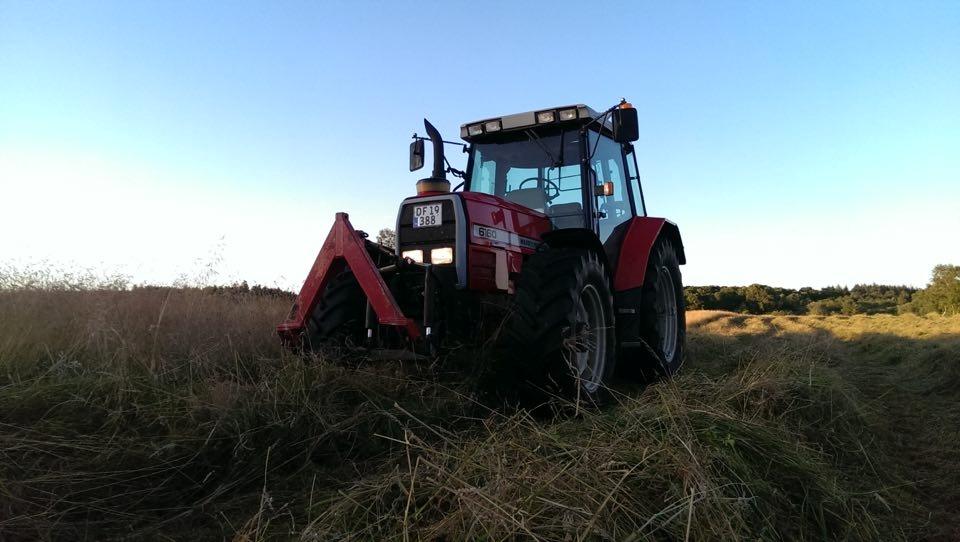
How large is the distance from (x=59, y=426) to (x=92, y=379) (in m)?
0.59

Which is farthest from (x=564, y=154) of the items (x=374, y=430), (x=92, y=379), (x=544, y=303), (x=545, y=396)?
(x=92, y=379)

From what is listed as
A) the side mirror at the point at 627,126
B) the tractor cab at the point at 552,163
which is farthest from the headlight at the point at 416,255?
the side mirror at the point at 627,126

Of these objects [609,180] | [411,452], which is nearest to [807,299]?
[609,180]

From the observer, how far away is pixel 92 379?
358 cm

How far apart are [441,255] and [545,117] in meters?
1.69

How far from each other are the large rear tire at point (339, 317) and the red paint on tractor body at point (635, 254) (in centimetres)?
208

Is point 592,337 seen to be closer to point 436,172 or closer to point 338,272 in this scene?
point 338,272

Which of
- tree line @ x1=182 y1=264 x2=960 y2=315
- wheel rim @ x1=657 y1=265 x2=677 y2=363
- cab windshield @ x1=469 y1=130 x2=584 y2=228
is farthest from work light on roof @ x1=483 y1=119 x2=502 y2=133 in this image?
tree line @ x1=182 y1=264 x2=960 y2=315

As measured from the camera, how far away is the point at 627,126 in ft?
15.2

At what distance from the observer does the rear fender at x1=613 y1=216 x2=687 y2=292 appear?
4922mm

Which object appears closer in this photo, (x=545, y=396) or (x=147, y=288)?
(x=545, y=396)

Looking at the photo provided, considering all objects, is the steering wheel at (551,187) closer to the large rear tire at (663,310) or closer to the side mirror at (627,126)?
the side mirror at (627,126)

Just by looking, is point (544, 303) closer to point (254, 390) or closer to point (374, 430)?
point (374, 430)

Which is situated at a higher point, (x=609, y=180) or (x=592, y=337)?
(x=609, y=180)
